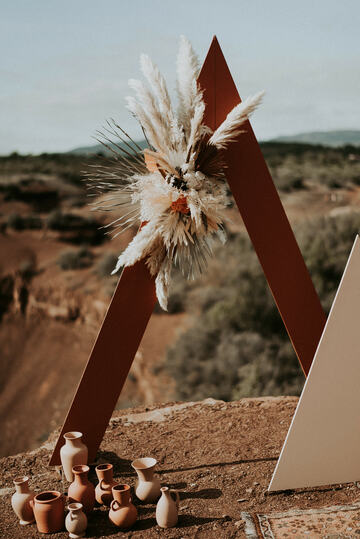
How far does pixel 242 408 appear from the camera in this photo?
5645mm

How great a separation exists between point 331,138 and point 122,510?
41.5m

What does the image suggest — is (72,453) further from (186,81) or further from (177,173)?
(186,81)

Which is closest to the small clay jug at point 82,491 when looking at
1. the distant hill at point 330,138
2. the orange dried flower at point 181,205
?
the orange dried flower at point 181,205

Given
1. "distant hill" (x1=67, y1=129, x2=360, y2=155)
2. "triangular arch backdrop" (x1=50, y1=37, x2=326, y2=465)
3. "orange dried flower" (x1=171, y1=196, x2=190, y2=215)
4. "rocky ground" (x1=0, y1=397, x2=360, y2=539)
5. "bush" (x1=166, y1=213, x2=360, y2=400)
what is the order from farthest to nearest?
"distant hill" (x1=67, y1=129, x2=360, y2=155) < "bush" (x1=166, y1=213, x2=360, y2=400) < "triangular arch backdrop" (x1=50, y1=37, x2=326, y2=465) < "orange dried flower" (x1=171, y1=196, x2=190, y2=215) < "rocky ground" (x1=0, y1=397, x2=360, y2=539)

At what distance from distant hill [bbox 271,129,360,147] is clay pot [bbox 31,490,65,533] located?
35189 mm

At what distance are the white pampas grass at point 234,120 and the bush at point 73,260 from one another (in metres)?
15.2

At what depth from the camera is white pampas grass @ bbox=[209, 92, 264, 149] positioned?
12.3 ft

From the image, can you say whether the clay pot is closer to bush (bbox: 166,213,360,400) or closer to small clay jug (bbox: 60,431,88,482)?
small clay jug (bbox: 60,431,88,482)

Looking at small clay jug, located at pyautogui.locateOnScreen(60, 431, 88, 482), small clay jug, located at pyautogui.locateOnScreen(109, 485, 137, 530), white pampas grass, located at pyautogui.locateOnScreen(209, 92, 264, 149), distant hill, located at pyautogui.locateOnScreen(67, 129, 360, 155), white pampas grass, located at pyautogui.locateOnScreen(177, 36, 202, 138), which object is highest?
distant hill, located at pyautogui.locateOnScreen(67, 129, 360, 155)

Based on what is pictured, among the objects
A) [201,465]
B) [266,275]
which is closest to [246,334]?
[201,465]

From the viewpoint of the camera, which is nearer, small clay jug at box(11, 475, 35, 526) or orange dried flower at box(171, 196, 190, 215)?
small clay jug at box(11, 475, 35, 526)

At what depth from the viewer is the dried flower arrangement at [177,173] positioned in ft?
12.6

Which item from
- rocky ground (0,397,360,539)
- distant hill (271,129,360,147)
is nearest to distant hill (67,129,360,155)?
distant hill (271,129,360,147)

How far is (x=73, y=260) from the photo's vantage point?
61.5 feet
